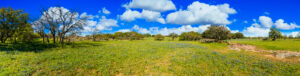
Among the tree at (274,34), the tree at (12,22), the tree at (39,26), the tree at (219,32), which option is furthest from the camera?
the tree at (274,34)

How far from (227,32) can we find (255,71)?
42757 millimetres

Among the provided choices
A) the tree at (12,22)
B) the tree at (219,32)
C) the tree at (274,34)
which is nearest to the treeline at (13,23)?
the tree at (12,22)

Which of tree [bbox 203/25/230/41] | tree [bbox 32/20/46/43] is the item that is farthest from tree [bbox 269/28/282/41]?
tree [bbox 32/20/46/43]

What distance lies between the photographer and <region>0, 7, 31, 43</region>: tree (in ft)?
78.5

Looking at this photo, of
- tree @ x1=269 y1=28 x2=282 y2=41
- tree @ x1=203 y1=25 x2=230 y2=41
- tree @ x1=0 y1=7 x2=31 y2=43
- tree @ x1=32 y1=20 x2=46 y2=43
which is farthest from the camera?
tree @ x1=269 y1=28 x2=282 y2=41

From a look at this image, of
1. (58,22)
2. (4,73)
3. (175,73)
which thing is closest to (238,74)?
(175,73)

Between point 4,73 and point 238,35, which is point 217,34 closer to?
point 4,73

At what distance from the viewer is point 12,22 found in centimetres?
2491

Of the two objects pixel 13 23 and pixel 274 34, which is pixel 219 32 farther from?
pixel 13 23

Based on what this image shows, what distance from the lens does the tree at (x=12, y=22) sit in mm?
23922

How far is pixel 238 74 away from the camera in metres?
8.73

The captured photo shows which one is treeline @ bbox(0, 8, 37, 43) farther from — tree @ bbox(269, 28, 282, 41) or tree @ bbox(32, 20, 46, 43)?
tree @ bbox(269, 28, 282, 41)

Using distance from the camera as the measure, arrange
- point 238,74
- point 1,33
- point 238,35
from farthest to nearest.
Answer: point 238,35 < point 1,33 < point 238,74

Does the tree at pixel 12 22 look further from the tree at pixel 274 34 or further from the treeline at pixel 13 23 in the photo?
the tree at pixel 274 34
